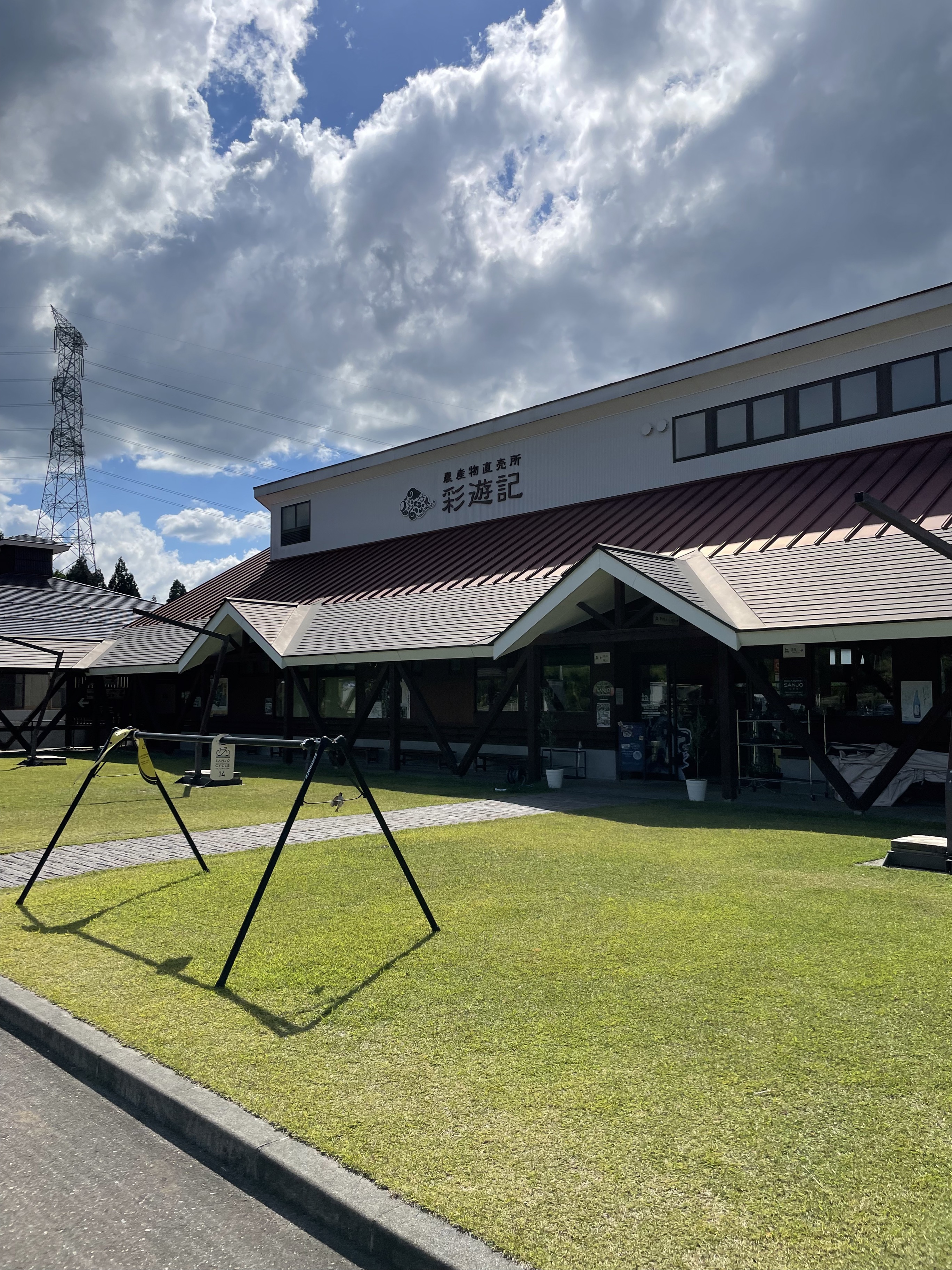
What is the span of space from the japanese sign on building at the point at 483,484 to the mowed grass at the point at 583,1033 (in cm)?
1618

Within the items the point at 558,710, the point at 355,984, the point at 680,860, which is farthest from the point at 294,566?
the point at 355,984

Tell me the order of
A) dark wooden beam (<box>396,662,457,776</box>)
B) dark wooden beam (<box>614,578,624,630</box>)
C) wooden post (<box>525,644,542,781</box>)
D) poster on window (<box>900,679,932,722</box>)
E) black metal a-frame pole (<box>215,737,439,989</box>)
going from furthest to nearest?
dark wooden beam (<box>396,662,457,776</box>) < wooden post (<box>525,644,542,781</box>) < dark wooden beam (<box>614,578,624,630</box>) < poster on window (<box>900,679,932,722</box>) < black metal a-frame pole (<box>215,737,439,989</box>)

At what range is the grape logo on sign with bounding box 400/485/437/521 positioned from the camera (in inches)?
1022

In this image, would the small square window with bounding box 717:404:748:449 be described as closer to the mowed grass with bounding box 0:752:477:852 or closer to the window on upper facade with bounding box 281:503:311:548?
the mowed grass with bounding box 0:752:477:852

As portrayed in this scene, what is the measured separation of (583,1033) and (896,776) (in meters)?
9.89

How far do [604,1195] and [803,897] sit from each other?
492 centimetres

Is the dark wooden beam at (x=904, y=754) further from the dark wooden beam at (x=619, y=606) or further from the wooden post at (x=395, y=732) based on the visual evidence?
the wooden post at (x=395, y=732)

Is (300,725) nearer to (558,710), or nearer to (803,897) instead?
(558,710)

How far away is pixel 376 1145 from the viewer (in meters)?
3.57

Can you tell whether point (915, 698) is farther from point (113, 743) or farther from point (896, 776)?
point (113, 743)

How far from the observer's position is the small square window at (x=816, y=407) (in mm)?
18062

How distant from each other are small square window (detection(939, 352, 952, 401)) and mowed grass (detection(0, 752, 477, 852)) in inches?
434

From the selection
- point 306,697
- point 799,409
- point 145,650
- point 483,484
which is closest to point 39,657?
point 145,650

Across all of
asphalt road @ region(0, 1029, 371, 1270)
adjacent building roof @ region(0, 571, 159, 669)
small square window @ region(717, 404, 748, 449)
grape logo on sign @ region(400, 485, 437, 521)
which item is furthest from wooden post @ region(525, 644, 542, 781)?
adjacent building roof @ region(0, 571, 159, 669)
